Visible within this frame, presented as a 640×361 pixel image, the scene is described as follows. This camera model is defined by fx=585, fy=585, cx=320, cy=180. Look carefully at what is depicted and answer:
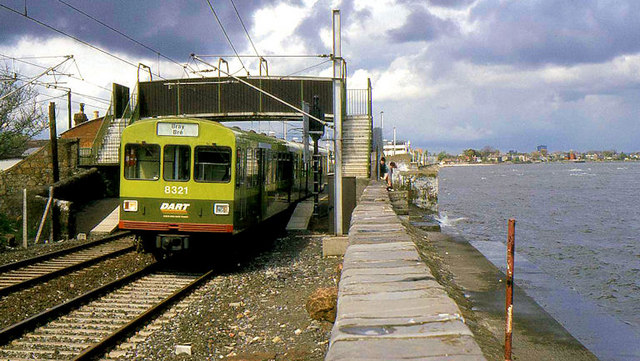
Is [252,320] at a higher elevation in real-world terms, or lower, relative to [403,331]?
lower

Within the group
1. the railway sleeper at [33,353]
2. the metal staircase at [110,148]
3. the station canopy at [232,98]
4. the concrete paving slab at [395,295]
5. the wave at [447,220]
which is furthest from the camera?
the wave at [447,220]

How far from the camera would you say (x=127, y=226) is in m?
12.3

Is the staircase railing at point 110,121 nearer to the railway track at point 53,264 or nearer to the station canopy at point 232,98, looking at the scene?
the station canopy at point 232,98

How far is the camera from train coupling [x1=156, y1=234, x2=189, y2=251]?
39.4 feet

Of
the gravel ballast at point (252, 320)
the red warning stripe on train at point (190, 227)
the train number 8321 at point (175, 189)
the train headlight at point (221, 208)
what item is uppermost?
the train number 8321 at point (175, 189)

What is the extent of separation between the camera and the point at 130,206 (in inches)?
483

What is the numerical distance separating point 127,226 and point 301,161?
1150 centimetres

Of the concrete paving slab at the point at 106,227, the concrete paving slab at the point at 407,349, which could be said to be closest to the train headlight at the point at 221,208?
the concrete paving slab at the point at 106,227

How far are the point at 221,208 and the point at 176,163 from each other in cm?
140

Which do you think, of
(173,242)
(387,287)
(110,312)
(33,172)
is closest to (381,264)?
(387,287)

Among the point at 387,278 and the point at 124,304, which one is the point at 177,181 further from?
the point at 387,278

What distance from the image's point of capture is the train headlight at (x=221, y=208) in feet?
39.7

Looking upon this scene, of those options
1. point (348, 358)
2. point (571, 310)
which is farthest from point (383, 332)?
point (571, 310)

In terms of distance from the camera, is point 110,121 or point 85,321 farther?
point 110,121
